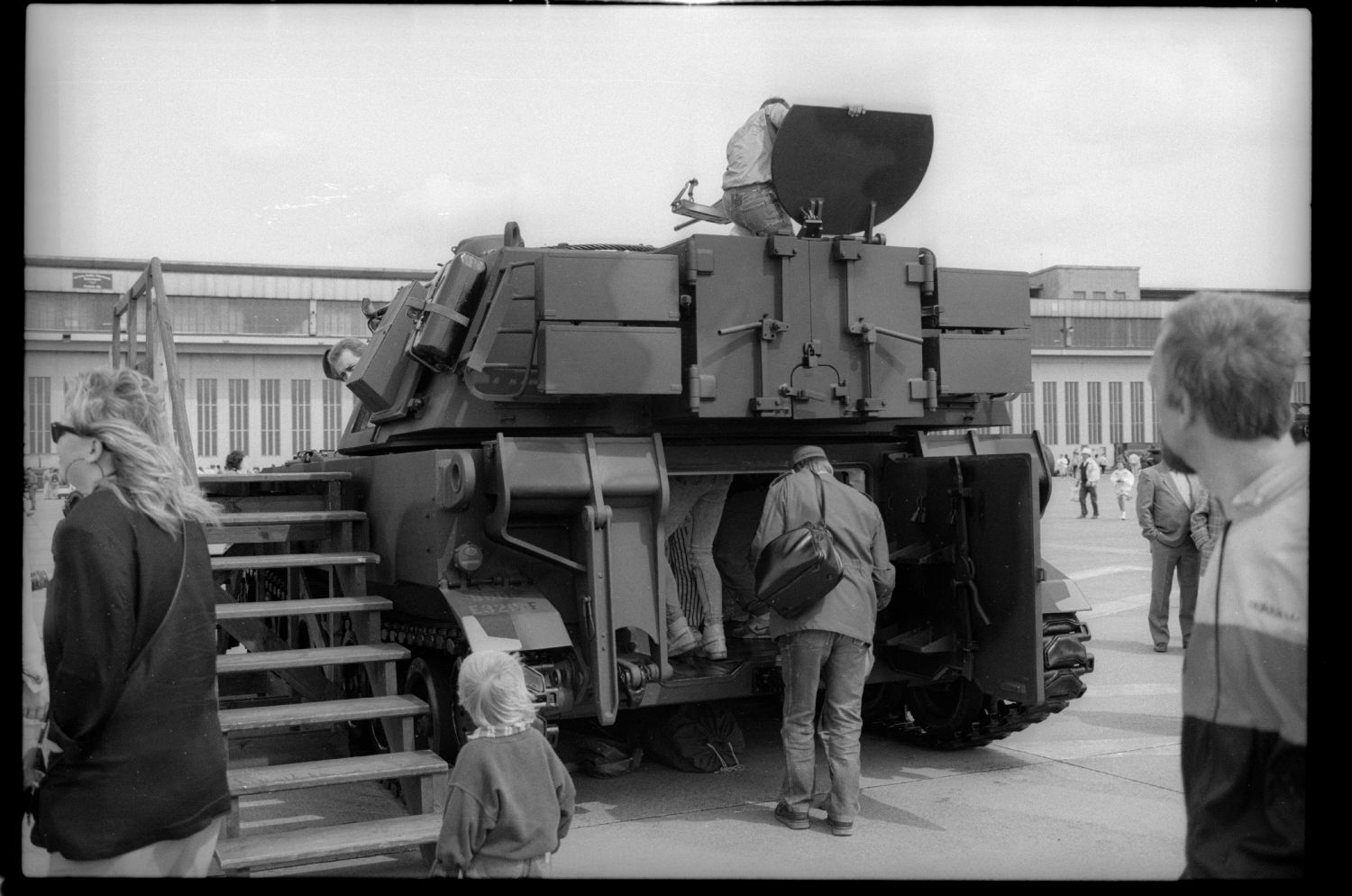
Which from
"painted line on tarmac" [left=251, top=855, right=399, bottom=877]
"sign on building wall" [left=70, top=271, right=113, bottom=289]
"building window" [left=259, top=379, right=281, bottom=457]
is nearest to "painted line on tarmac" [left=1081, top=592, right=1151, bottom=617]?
"building window" [left=259, top=379, right=281, bottom=457]

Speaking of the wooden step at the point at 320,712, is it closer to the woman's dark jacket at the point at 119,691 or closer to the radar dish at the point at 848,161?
the woman's dark jacket at the point at 119,691

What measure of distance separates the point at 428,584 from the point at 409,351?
1315 mm

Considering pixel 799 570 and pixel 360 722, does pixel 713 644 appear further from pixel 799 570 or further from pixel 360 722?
pixel 360 722

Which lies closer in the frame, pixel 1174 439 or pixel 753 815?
pixel 1174 439

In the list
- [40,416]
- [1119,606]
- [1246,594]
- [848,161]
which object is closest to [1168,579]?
[1119,606]

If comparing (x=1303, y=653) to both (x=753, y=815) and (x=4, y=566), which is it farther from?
(x=753, y=815)

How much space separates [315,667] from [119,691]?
3.58m

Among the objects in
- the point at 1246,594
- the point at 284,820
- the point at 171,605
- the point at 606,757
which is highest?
the point at 1246,594

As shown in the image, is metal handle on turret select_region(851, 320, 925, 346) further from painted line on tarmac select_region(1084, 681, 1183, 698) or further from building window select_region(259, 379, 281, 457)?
building window select_region(259, 379, 281, 457)

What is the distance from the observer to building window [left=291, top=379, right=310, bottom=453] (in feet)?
31.0

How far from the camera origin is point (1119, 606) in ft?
43.6

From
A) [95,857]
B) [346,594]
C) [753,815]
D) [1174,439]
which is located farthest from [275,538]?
[1174,439]

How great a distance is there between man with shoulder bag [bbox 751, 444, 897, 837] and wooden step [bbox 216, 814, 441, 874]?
1702 mm

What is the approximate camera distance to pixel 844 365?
643cm
